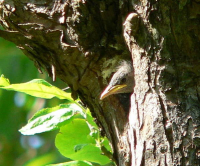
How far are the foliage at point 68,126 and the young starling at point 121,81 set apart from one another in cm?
20

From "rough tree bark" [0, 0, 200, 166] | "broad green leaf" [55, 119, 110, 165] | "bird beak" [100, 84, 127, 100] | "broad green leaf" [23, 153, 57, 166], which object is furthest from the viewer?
"broad green leaf" [23, 153, 57, 166]

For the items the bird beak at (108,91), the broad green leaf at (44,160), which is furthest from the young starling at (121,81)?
the broad green leaf at (44,160)

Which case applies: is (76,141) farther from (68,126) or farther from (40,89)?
(40,89)

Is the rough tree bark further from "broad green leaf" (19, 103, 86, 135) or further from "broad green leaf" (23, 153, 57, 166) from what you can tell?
"broad green leaf" (23, 153, 57, 166)

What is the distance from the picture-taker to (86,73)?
208 cm

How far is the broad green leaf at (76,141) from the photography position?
216 centimetres

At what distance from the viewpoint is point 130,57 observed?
2.12 meters

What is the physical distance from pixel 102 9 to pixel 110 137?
0.66 meters

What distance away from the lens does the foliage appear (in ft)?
6.86

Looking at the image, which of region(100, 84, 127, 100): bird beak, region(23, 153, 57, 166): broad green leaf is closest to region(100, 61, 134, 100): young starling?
region(100, 84, 127, 100): bird beak

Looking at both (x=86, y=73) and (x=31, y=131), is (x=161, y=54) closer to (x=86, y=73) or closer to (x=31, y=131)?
(x=86, y=73)

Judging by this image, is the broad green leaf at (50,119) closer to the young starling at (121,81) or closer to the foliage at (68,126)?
the foliage at (68,126)

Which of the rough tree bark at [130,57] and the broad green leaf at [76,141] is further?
the broad green leaf at [76,141]

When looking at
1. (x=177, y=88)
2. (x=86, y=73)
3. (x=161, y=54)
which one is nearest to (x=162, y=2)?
(x=161, y=54)
